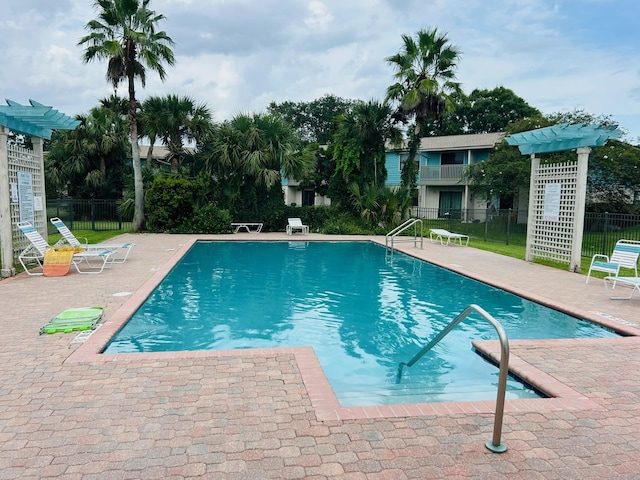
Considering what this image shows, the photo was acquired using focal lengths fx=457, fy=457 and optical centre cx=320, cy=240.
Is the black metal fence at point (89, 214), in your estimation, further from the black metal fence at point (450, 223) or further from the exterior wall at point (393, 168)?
the exterior wall at point (393, 168)

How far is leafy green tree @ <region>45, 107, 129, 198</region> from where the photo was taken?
2448 centimetres

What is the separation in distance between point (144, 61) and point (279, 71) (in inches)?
268

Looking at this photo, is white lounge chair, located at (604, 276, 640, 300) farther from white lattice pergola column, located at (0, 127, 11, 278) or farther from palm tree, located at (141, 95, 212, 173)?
palm tree, located at (141, 95, 212, 173)

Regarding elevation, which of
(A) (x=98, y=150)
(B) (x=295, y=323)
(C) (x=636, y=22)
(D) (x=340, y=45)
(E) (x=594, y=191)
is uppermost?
(D) (x=340, y=45)

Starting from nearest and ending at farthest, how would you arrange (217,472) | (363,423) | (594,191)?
(217,472)
(363,423)
(594,191)

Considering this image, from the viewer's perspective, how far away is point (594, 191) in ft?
69.3

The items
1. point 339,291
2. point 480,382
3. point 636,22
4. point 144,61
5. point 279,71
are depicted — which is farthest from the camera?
point 279,71

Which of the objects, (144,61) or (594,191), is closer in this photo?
(144,61)

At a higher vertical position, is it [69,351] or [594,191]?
[594,191]

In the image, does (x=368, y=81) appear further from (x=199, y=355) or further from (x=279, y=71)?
(x=199, y=355)

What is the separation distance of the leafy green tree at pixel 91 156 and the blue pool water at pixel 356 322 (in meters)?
16.2

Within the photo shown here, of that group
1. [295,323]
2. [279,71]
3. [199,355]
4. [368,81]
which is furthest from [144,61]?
[199,355]

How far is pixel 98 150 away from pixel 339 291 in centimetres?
2101

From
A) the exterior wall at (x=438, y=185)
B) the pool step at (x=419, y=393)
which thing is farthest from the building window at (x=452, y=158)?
the pool step at (x=419, y=393)
